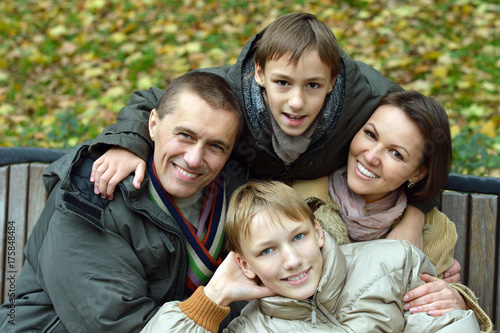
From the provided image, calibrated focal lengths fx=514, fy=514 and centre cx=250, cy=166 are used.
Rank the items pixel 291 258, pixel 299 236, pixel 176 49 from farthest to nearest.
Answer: pixel 176 49
pixel 299 236
pixel 291 258

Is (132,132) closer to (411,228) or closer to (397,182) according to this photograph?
(397,182)

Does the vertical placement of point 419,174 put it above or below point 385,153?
below

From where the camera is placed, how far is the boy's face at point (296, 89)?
2.53m

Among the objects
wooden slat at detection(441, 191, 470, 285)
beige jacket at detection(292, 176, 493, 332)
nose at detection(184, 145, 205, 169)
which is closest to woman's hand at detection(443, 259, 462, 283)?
beige jacket at detection(292, 176, 493, 332)

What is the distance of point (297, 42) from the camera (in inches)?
99.0

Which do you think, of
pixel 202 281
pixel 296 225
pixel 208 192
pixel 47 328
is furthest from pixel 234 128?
pixel 47 328

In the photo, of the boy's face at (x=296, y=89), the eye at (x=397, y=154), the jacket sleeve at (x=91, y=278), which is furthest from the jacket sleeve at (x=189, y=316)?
the eye at (x=397, y=154)

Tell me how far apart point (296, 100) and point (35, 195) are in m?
1.69

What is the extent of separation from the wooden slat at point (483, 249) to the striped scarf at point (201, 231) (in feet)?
4.76

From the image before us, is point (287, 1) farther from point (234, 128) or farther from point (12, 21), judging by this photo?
point (234, 128)

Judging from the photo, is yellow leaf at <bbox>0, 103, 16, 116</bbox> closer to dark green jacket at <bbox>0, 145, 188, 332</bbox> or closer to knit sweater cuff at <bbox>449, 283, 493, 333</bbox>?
dark green jacket at <bbox>0, 145, 188, 332</bbox>

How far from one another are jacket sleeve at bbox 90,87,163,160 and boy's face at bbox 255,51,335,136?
67cm

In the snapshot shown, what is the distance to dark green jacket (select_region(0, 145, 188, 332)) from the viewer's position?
7.57ft

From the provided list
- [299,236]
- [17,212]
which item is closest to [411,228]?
[299,236]
